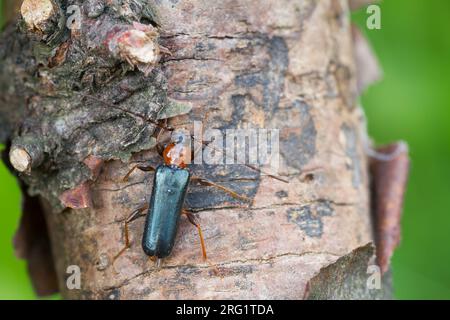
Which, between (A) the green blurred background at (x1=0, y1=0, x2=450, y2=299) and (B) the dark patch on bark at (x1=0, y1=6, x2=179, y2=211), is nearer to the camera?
(B) the dark patch on bark at (x1=0, y1=6, x2=179, y2=211)

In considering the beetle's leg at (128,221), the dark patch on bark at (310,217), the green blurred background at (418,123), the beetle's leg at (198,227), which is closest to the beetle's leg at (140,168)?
the beetle's leg at (128,221)

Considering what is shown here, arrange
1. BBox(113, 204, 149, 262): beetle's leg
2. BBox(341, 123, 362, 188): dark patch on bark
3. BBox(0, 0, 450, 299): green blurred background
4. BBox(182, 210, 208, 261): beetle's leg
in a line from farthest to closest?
BBox(0, 0, 450, 299): green blurred background
BBox(341, 123, 362, 188): dark patch on bark
BBox(113, 204, 149, 262): beetle's leg
BBox(182, 210, 208, 261): beetle's leg

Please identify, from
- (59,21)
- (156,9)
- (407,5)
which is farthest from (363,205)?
(407,5)

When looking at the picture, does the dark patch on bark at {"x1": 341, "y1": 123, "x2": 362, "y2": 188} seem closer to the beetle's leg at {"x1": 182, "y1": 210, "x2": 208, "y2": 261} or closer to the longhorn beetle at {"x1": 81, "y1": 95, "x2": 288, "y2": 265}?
the longhorn beetle at {"x1": 81, "y1": 95, "x2": 288, "y2": 265}

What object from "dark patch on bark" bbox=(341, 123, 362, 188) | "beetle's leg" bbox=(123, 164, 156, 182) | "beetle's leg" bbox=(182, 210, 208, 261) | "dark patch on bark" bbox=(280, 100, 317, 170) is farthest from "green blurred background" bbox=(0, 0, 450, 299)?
"beetle's leg" bbox=(182, 210, 208, 261)

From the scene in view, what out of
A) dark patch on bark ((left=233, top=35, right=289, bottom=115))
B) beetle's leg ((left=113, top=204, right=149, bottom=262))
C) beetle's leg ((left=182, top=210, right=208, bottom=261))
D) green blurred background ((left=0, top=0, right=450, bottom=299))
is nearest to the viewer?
beetle's leg ((left=182, top=210, right=208, bottom=261))

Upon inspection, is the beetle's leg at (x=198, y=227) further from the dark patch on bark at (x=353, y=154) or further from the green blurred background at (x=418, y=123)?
the green blurred background at (x=418, y=123)

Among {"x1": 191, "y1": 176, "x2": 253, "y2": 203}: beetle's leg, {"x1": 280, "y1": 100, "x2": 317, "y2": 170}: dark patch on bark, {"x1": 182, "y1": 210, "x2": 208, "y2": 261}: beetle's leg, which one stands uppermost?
{"x1": 280, "y1": 100, "x2": 317, "y2": 170}: dark patch on bark
